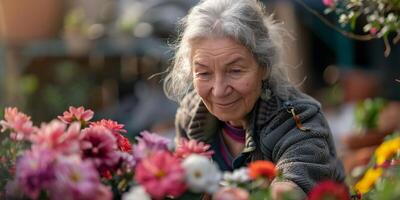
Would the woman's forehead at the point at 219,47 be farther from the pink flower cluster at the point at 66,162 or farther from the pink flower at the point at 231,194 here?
the pink flower at the point at 231,194

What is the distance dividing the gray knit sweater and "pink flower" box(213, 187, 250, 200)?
0.71 metres

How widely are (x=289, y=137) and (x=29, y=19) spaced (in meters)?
5.71

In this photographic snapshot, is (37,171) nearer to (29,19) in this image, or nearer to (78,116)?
(78,116)

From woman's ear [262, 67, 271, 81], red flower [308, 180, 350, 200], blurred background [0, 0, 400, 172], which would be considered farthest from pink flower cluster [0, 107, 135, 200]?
blurred background [0, 0, 400, 172]

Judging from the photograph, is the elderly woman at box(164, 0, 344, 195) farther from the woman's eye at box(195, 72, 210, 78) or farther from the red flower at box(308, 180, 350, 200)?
the red flower at box(308, 180, 350, 200)

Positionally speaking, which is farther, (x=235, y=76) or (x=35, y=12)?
(x=35, y=12)

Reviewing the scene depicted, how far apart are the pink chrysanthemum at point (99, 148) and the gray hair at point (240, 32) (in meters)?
0.84

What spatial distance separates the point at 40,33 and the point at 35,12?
269 millimetres

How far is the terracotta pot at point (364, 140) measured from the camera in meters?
4.54

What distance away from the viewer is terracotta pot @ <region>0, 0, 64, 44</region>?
25.1 feet

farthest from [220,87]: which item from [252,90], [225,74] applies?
[252,90]

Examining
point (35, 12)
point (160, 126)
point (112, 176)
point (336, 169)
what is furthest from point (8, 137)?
point (35, 12)

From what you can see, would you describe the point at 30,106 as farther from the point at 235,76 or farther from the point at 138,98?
the point at 235,76

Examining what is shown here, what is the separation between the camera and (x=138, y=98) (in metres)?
7.86
